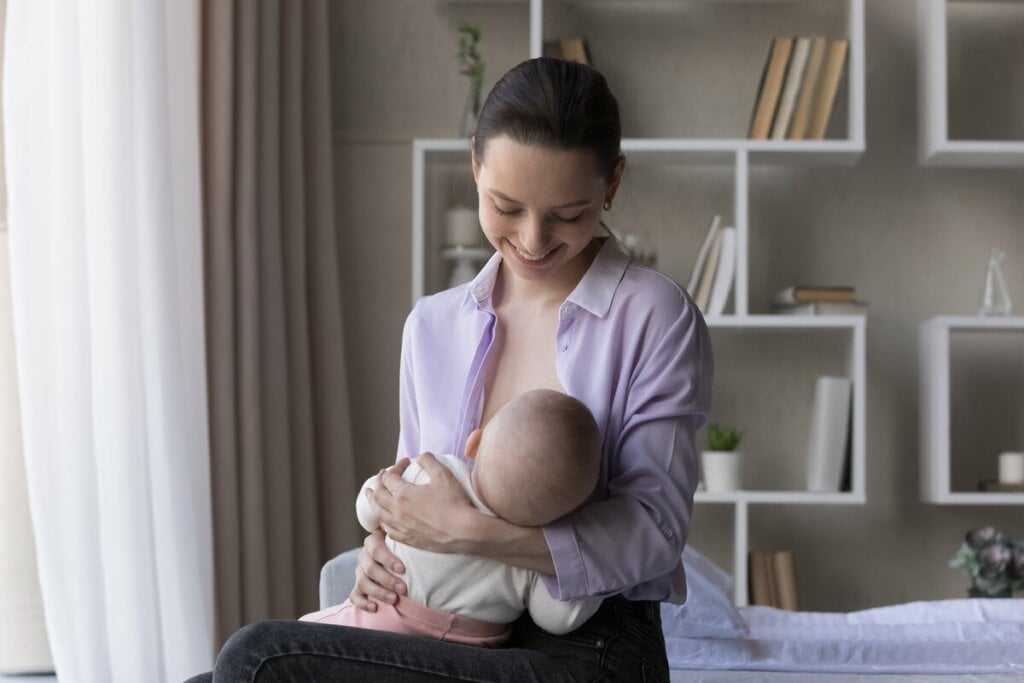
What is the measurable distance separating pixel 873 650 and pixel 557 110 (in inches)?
47.4

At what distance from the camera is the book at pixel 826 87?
3.41 m

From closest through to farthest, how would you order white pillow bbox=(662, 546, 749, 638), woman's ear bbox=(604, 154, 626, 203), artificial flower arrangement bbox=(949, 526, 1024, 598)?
woman's ear bbox=(604, 154, 626, 203), white pillow bbox=(662, 546, 749, 638), artificial flower arrangement bbox=(949, 526, 1024, 598)

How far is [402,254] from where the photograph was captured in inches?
148

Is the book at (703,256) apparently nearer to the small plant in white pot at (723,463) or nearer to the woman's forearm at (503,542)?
the small plant in white pot at (723,463)

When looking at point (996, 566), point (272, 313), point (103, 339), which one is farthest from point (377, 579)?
point (996, 566)

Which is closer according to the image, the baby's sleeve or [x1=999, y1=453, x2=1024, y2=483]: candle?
the baby's sleeve

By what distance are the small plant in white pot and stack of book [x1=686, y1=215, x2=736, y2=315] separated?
324 millimetres

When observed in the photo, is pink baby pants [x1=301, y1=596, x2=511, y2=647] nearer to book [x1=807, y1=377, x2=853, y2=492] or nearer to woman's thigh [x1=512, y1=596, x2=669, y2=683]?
woman's thigh [x1=512, y1=596, x2=669, y2=683]

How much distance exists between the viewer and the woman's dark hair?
53.4 inches

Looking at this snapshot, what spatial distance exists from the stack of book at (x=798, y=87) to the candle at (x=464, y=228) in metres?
0.80

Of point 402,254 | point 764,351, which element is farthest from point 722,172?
point 402,254

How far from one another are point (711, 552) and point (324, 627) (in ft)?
8.22

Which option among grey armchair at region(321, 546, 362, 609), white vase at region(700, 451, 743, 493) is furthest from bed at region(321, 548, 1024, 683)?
white vase at region(700, 451, 743, 493)

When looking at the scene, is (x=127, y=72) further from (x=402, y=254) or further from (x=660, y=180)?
(x=660, y=180)
